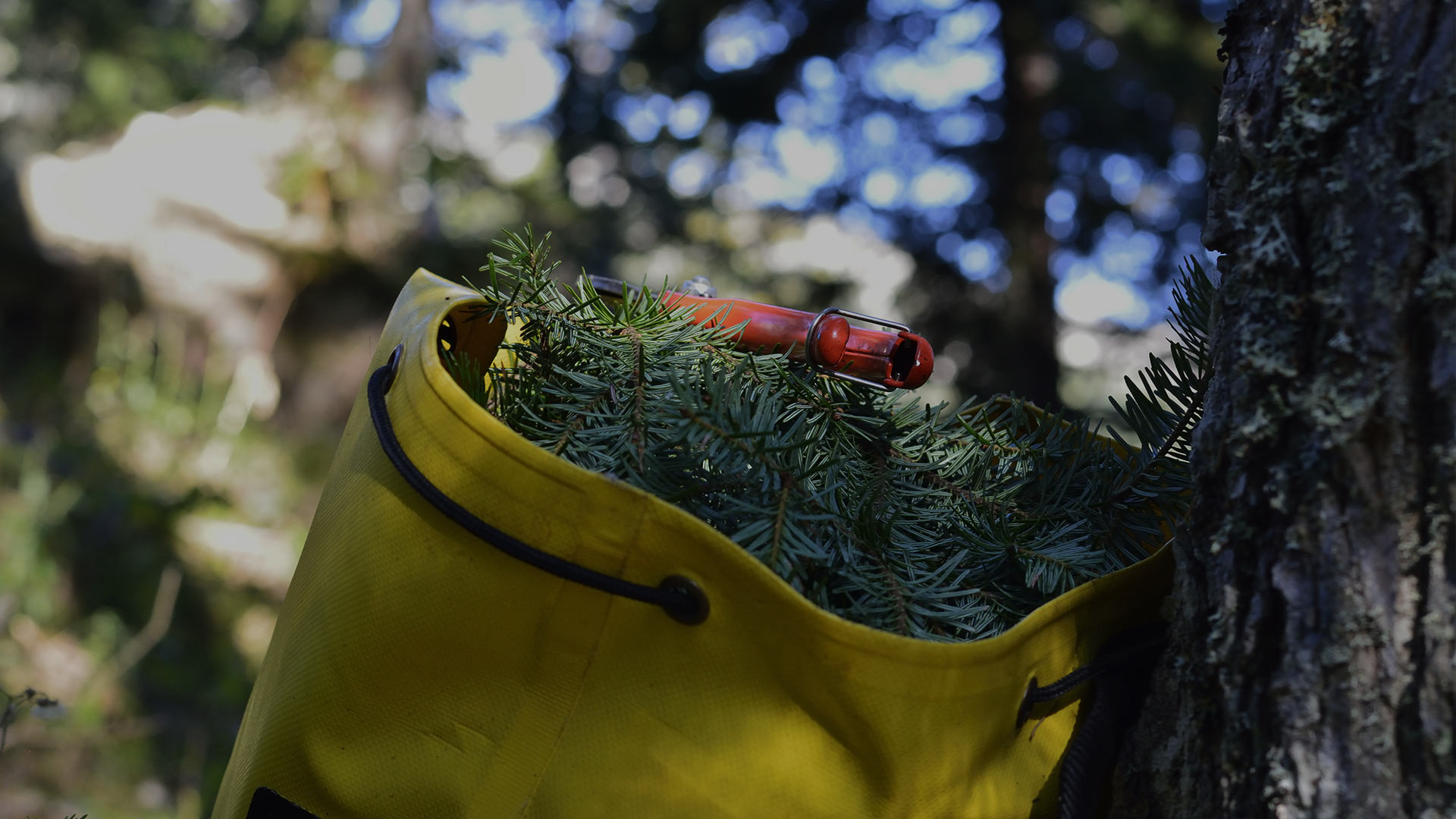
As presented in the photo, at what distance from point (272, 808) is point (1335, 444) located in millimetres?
615

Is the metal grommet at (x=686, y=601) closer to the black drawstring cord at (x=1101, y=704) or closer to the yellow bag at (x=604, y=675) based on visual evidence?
the yellow bag at (x=604, y=675)

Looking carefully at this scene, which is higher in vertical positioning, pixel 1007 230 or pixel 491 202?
pixel 491 202

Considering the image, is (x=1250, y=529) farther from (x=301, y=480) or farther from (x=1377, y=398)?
(x=301, y=480)

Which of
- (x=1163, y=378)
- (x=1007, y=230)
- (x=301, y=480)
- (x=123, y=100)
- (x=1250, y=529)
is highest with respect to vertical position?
(x=123, y=100)

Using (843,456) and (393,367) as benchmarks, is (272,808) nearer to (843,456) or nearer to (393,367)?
(393,367)

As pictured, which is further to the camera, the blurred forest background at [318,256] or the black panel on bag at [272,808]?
the blurred forest background at [318,256]

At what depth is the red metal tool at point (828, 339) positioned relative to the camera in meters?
0.68

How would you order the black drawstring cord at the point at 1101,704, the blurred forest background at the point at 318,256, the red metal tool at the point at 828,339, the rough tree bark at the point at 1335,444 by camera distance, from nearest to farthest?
1. the rough tree bark at the point at 1335,444
2. the black drawstring cord at the point at 1101,704
3. the red metal tool at the point at 828,339
4. the blurred forest background at the point at 318,256

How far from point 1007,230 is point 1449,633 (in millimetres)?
3057

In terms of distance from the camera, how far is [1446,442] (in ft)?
1.38

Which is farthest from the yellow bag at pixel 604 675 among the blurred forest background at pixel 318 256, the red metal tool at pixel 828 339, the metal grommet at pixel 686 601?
the blurred forest background at pixel 318 256

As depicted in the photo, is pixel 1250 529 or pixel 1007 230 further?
pixel 1007 230

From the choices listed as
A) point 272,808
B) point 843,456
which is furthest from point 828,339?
point 272,808

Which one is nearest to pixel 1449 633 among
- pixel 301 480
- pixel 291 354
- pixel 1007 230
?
pixel 1007 230
